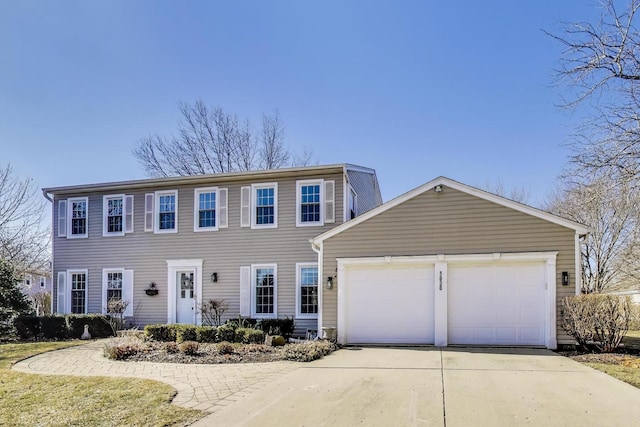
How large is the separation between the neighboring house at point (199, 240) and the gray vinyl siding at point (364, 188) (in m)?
0.11

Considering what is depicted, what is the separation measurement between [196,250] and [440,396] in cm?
1100

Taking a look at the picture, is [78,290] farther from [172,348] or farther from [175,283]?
[172,348]

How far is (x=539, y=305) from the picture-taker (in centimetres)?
1071

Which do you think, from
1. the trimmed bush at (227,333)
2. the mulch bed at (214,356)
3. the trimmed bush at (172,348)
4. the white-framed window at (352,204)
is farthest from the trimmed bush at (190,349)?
the white-framed window at (352,204)

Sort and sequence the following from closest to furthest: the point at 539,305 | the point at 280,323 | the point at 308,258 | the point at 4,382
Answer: the point at 4,382 → the point at 539,305 → the point at 280,323 → the point at 308,258

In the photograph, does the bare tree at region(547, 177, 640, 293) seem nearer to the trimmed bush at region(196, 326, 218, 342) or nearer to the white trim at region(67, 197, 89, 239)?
the trimmed bush at region(196, 326, 218, 342)

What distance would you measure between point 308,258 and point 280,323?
7.81 ft

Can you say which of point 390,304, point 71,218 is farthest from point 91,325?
point 390,304

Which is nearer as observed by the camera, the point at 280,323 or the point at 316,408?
the point at 316,408

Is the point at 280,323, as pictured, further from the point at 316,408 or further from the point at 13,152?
the point at 13,152

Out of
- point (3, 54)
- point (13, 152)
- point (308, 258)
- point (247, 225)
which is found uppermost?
point (3, 54)

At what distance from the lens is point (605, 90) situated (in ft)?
27.9

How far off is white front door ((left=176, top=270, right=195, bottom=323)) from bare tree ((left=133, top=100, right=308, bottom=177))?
468 inches

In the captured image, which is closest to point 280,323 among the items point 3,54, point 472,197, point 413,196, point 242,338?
point 242,338
